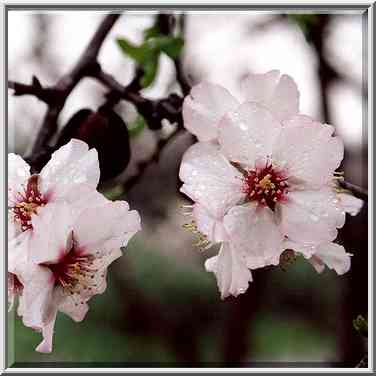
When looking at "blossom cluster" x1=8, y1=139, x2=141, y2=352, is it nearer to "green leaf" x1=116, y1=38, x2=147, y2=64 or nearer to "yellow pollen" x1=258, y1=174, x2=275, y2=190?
"yellow pollen" x1=258, y1=174, x2=275, y2=190

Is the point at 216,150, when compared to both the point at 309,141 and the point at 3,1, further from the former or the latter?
the point at 3,1

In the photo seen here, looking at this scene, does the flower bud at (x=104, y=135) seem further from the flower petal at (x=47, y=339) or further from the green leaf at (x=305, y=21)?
the green leaf at (x=305, y=21)

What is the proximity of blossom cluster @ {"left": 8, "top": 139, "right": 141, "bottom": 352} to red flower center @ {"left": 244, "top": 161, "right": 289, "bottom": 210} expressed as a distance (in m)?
0.09

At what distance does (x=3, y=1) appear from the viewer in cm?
77

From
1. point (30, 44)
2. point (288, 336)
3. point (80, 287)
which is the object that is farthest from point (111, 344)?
point (80, 287)

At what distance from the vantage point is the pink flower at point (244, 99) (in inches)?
22.4

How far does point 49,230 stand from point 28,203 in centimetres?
6

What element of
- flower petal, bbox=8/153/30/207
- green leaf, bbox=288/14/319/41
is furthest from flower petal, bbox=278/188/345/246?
green leaf, bbox=288/14/319/41

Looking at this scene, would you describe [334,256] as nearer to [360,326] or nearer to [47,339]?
[360,326]

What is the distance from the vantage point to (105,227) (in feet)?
1.71

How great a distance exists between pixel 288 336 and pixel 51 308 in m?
2.17

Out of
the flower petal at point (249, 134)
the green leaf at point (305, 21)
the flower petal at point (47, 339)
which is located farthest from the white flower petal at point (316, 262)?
the green leaf at point (305, 21)

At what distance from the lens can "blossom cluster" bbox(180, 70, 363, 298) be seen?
52 cm

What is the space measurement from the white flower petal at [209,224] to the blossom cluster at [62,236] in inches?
2.0
